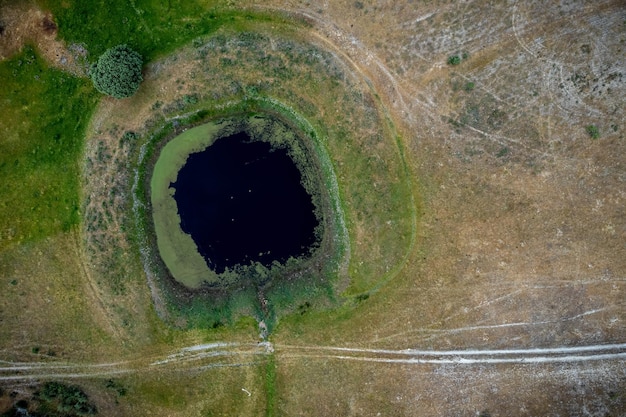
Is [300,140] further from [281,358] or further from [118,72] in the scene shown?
[281,358]

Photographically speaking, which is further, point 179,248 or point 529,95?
point 179,248

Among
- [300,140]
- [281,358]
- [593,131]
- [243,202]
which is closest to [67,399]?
[281,358]

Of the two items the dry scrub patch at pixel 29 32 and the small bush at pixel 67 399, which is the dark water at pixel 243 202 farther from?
the small bush at pixel 67 399

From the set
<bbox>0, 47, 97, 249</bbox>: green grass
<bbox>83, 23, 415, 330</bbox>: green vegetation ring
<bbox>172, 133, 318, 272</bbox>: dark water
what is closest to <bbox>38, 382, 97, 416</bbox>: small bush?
<bbox>83, 23, 415, 330</bbox>: green vegetation ring

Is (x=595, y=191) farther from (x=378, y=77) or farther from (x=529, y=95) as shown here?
(x=378, y=77)

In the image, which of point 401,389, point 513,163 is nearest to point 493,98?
point 513,163

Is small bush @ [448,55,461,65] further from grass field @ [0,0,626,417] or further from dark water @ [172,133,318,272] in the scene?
dark water @ [172,133,318,272]
